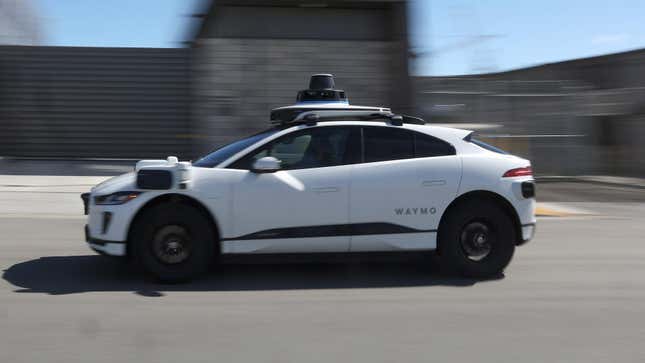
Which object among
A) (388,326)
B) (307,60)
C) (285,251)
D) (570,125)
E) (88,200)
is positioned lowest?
(388,326)

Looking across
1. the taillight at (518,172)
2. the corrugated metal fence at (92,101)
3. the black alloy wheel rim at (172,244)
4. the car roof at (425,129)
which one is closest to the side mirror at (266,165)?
the car roof at (425,129)

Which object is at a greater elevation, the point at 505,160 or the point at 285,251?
the point at 505,160

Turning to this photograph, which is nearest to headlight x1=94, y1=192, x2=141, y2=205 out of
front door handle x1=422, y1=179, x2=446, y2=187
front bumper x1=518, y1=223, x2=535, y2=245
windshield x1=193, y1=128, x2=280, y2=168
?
windshield x1=193, y1=128, x2=280, y2=168

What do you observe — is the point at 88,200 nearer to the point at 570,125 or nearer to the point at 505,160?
the point at 505,160

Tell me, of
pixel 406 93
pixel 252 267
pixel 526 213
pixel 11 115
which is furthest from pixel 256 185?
pixel 11 115

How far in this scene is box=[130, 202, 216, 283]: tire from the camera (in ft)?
18.7

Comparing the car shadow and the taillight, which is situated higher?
the taillight

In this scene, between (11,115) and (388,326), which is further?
(11,115)

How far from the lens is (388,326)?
4777 millimetres

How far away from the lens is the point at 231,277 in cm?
611

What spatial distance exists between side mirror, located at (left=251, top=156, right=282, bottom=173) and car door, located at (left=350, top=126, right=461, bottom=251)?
2.29 ft

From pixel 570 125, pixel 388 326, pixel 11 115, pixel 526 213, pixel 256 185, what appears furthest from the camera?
pixel 11 115

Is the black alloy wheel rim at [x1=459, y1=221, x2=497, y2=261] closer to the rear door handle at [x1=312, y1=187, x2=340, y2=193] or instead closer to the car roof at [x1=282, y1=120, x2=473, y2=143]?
the car roof at [x1=282, y1=120, x2=473, y2=143]

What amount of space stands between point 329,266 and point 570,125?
1057 centimetres
